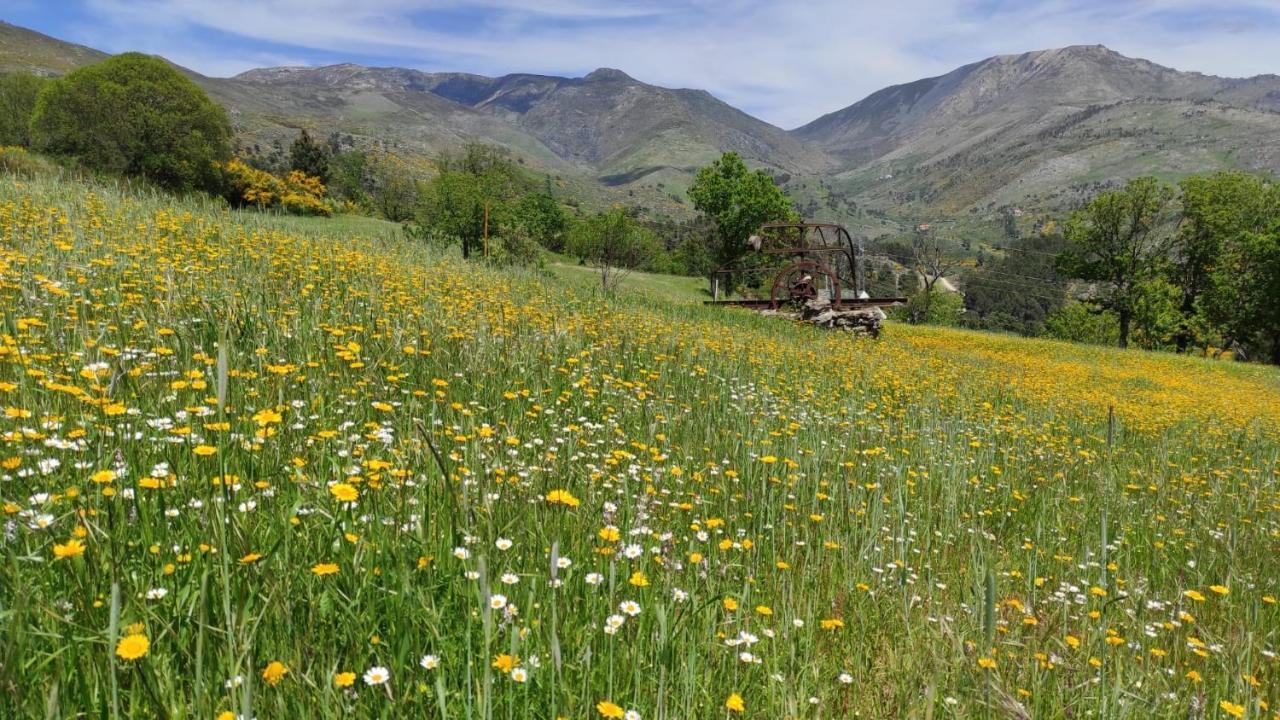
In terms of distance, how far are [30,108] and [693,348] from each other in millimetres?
104820

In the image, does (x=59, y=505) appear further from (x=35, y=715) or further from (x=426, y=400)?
(x=426, y=400)

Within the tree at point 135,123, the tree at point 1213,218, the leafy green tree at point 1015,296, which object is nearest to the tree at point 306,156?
the tree at point 135,123

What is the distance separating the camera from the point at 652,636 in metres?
2.18

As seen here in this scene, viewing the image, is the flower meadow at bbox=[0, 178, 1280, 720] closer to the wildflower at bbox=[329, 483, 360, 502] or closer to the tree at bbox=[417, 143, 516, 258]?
the wildflower at bbox=[329, 483, 360, 502]

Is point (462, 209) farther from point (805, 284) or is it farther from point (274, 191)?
point (274, 191)

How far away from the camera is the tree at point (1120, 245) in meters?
44.5

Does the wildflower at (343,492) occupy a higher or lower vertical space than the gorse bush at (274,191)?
lower

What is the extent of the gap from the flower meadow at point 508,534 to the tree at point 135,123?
1594 inches

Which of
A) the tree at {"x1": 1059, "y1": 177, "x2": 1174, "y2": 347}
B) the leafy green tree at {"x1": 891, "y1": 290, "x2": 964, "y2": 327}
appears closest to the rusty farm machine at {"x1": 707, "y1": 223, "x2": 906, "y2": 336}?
the tree at {"x1": 1059, "y1": 177, "x2": 1174, "y2": 347}

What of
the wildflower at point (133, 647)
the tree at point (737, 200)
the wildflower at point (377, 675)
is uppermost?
the tree at point (737, 200)

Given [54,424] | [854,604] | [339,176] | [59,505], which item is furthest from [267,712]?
[339,176]

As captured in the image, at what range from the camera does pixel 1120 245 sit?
46156 millimetres

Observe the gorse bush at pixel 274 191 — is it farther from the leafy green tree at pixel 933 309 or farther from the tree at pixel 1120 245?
the leafy green tree at pixel 933 309

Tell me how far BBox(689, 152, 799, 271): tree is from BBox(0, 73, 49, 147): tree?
72912 millimetres
